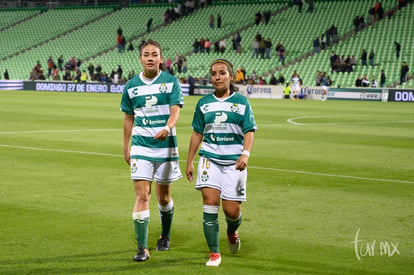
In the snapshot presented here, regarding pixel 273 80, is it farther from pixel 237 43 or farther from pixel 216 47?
pixel 216 47

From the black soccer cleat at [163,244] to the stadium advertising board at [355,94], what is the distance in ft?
126

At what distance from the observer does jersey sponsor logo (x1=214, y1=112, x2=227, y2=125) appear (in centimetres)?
709

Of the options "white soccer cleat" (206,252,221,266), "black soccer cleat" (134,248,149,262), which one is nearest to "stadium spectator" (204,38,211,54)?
"black soccer cleat" (134,248,149,262)

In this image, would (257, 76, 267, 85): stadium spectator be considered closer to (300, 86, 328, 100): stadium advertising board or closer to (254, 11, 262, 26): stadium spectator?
(300, 86, 328, 100): stadium advertising board

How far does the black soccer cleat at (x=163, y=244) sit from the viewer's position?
24.9 feet

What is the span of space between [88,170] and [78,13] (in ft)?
208

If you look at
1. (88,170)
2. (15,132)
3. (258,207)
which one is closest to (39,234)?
(258,207)

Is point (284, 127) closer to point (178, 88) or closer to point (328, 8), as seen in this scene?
point (178, 88)

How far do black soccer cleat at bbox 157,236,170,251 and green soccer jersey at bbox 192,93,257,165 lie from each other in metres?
1.14

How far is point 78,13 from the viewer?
7438 cm

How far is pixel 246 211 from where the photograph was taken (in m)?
9.76

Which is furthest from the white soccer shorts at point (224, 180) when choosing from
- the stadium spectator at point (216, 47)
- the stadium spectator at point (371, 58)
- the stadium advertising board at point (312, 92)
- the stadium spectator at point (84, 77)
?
the stadium spectator at point (84, 77)

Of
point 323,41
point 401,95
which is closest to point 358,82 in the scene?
point 401,95

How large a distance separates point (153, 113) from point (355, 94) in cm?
3902
